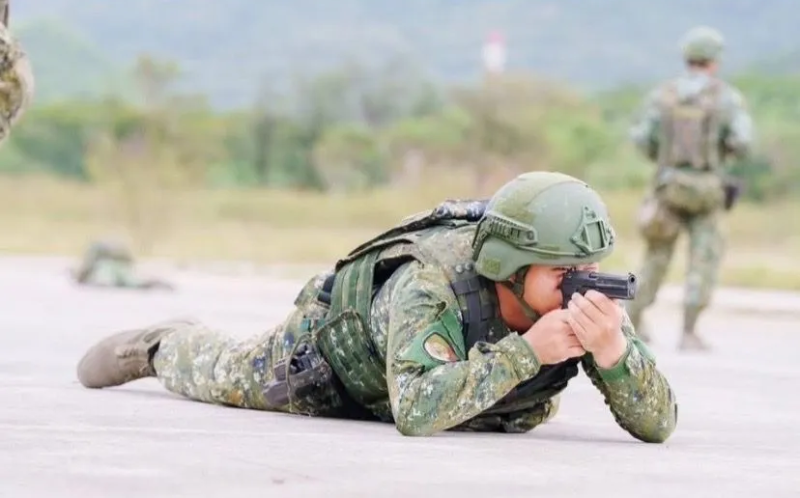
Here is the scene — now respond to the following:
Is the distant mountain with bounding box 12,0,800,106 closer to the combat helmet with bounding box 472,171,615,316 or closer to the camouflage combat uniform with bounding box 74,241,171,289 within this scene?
the camouflage combat uniform with bounding box 74,241,171,289

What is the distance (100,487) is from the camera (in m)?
4.45

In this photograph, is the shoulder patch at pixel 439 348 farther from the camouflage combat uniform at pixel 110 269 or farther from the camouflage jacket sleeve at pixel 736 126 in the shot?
the camouflage combat uniform at pixel 110 269

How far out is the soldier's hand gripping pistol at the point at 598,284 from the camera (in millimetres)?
5375

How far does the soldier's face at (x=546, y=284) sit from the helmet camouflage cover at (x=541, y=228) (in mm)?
38

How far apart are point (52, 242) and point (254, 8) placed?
139593 millimetres

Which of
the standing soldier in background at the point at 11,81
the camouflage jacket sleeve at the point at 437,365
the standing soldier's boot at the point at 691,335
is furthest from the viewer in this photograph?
the standing soldier's boot at the point at 691,335

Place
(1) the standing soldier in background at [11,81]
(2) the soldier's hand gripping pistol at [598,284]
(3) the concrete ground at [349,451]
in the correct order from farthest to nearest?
(1) the standing soldier in background at [11,81] → (2) the soldier's hand gripping pistol at [598,284] → (3) the concrete ground at [349,451]

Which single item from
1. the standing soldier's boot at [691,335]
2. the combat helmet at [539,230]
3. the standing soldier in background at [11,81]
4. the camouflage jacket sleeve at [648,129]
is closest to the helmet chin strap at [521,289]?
the combat helmet at [539,230]

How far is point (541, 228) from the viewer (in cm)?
559

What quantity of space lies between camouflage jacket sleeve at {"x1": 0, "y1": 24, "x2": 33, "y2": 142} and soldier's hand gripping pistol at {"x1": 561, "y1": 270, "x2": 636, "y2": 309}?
10.5ft

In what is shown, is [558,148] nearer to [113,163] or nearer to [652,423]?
[113,163]

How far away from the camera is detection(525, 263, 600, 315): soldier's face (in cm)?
564

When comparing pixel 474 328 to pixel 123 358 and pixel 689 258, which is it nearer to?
pixel 123 358

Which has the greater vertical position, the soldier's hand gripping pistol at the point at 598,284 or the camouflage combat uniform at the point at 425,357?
the soldier's hand gripping pistol at the point at 598,284
